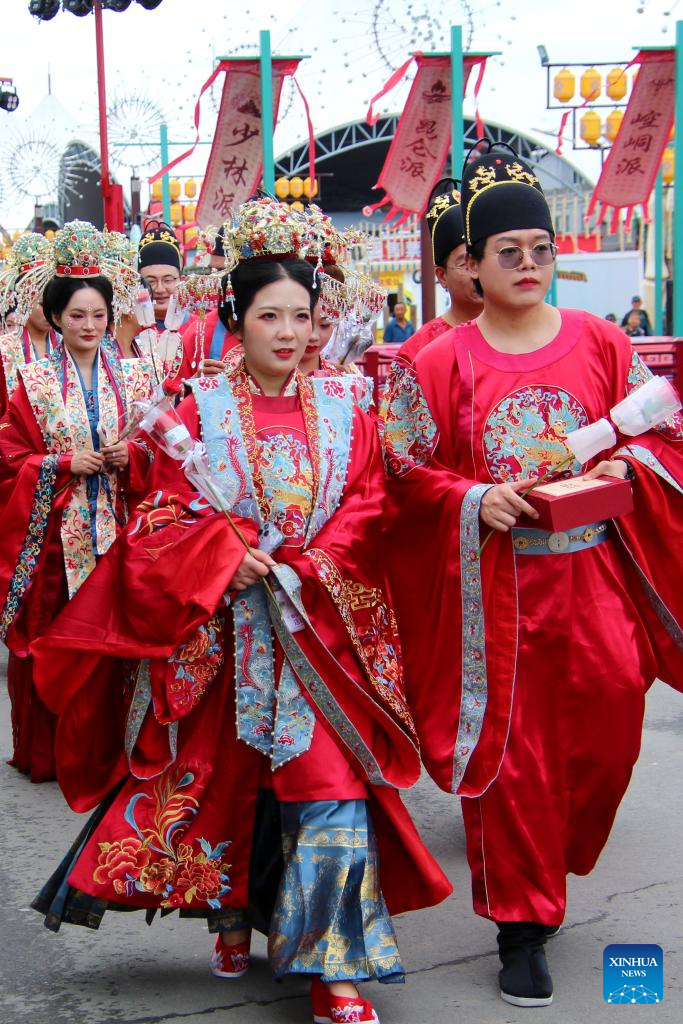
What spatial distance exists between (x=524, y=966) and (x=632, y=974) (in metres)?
0.26

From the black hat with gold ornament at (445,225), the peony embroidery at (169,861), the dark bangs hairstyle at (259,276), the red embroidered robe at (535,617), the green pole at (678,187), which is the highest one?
the green pole at (678,187)

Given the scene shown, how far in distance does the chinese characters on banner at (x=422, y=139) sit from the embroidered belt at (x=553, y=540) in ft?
32.1

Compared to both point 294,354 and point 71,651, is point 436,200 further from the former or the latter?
point 71,651

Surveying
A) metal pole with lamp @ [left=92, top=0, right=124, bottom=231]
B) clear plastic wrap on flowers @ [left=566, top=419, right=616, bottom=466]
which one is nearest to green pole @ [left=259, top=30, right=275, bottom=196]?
metal pole with lamp @ [left=92, top=0, right=124, bottom=231]

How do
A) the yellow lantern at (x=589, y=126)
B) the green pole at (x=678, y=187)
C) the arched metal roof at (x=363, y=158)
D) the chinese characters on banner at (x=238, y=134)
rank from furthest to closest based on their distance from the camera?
the arched metal roof at (x=363, y=158) → the yellow lantern at (x=589, y=126) → the chinese characters on banner at (x=238, y=134) → the green pole at (x=678, y=187)

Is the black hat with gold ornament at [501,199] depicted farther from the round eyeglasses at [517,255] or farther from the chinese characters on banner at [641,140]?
the chinese characters on banner at [641,140]

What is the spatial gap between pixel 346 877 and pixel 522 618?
74 cm

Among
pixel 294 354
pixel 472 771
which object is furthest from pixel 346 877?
pixel 294 354

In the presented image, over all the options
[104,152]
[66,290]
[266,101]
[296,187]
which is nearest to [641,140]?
[266,101]

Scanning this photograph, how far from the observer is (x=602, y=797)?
352cm

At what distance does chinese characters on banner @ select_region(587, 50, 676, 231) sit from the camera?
40.7 feet

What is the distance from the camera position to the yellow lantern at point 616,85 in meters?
18.4

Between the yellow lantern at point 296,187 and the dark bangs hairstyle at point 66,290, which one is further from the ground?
the yellow lantern at point 296,187

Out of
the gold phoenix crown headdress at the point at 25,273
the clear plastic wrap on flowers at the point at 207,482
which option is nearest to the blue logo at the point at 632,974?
the clear plastic wrap on flowers at the point at 207,482
